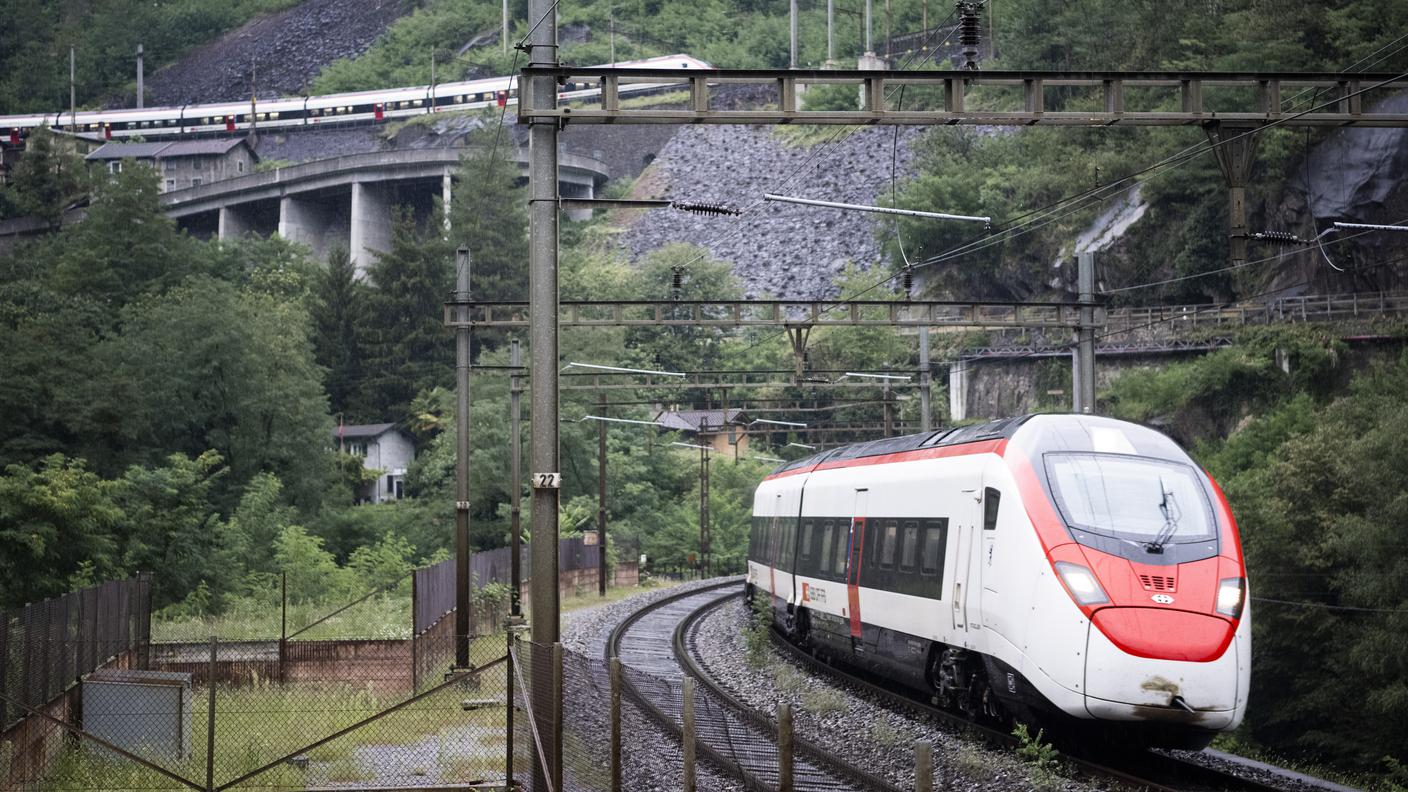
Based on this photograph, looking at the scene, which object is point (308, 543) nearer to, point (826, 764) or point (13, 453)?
point (13, 453)

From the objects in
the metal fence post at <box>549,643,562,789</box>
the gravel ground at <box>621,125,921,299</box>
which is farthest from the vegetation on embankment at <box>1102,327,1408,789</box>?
the gravel ground at <box>621,125,921,299</box>

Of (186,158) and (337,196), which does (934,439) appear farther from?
(186,158)

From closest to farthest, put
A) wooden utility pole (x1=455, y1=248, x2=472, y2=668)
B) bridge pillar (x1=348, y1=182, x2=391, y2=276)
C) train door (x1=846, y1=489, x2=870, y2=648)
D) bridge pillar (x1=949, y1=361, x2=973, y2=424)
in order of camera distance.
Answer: train door (x1=846, y1=489, x2=870, y2=648) < wooden utility pole (x1=455, y1=248, x2=472, y2=668) < bridge pillar (x1=949, y1=361, x2=973, y2=424) < bridge pillar (x1=348, y1=182, x2=391, y2=276)

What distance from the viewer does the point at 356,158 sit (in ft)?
387

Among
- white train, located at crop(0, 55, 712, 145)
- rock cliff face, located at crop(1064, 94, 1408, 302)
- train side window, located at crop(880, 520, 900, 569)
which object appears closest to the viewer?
train side window, located at crop(880, 520, 900, 569)

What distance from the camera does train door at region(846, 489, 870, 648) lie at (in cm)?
2089

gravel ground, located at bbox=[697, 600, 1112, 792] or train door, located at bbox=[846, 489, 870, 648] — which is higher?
train door, located at bbox=[846, 489, 870, 648]

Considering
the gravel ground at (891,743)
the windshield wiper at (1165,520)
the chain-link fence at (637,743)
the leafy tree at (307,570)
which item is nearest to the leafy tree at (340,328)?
the leafy tree at (307,570)

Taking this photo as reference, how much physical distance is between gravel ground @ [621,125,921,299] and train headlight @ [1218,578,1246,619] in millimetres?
85076

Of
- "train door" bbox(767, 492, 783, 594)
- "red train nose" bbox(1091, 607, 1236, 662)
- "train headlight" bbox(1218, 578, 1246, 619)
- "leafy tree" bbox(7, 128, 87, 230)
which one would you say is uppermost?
"leafy tree" bbox(7, 128, 87, 230)

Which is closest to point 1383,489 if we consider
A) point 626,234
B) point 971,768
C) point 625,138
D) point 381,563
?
point 971,768

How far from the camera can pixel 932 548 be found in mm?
17516

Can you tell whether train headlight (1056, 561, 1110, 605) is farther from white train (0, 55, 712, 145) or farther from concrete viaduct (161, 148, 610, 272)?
white train (0, 55, 712, 145)

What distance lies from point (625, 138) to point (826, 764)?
412 ft
